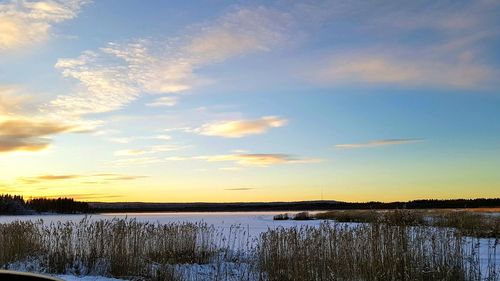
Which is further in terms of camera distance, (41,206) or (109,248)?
(41,206)

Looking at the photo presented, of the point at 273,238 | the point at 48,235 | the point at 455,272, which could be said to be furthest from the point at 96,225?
the point at 455,272

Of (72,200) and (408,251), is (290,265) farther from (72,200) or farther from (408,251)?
(72,200)

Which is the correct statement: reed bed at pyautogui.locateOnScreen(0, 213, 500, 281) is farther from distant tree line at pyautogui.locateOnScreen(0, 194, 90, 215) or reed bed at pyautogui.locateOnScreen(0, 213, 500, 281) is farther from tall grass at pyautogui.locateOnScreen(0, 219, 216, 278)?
distant tree line at pyautogui.locateOnScreen(0, 194, 90, 215)

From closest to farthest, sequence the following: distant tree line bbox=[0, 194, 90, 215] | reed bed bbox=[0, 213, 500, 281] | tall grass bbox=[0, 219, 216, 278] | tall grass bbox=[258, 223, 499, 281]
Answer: tall grass bbox=[258, 223, 499, 281] → reed bed bbox=[0, 213, 500, 281] → tall grass bbox=[0, 219, 216, 278] → distant tree line bbox=[0, 194, 90, 215]

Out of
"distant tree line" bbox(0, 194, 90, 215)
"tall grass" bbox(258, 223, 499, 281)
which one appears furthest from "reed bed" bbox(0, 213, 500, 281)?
"distant tree line" bbox(0, 194, 90, 215)

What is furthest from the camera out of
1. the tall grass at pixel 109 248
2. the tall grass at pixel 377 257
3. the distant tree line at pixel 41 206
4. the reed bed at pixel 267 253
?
the distant tree line at pixel 41 206

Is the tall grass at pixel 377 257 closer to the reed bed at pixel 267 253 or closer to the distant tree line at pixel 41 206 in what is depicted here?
the reed bed at pixel 267 253

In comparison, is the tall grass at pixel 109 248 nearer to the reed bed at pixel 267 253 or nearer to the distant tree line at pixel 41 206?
the reed bed at pixel 267 253

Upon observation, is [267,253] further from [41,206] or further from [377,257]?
[41,206]

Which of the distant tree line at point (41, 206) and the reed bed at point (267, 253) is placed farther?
the distant tree line at point (41, 206)

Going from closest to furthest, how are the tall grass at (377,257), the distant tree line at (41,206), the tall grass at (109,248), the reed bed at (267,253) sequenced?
the tall grass at (377,257), the reed bed at (267,253), the tall grass at (109,248), the distant tree line at (41,206)

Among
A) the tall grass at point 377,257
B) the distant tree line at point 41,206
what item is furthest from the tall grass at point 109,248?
the distant tree line at point 41,206

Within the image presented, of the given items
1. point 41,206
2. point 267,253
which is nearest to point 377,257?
point 267,253

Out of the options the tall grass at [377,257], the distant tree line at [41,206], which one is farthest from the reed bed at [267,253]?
the distant tree line at [41,206]
